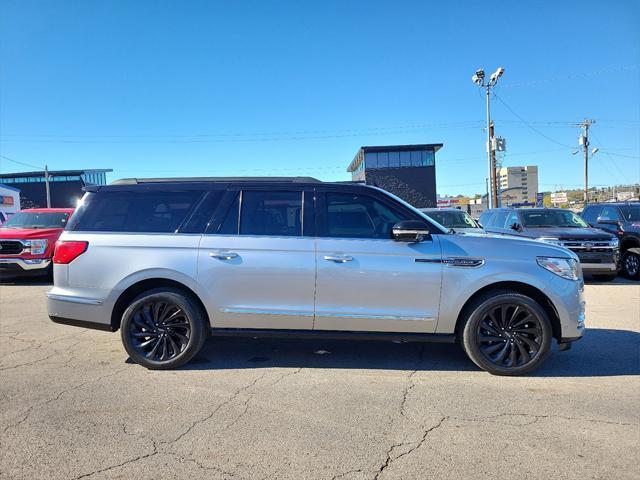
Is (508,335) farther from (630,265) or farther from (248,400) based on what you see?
(630,265)

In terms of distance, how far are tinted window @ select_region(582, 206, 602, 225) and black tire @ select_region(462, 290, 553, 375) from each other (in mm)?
10098

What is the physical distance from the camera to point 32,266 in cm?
1043

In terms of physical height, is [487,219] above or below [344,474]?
above

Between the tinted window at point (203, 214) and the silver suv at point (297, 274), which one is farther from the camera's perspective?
the tinted window at point (203, 214)

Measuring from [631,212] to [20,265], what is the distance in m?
15.4

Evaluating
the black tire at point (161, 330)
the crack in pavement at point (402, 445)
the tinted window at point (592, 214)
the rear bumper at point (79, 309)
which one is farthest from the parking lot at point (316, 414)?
the tinted window at point (592, 214)

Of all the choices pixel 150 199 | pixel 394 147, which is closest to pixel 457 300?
pixel 150 199

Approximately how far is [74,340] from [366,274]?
3925 mm

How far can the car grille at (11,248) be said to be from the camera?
34.0 feet

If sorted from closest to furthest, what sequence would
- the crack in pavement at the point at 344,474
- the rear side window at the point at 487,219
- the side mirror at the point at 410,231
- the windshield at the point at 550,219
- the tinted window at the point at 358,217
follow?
the crack in pavement at the point at 344,474, the side mirror at the point at 410,231, the tinted window at the point at 358,217, the windshield at the point at 550,219, the rear side window at the point at 487,219

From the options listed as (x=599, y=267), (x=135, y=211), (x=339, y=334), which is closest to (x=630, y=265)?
(x=599, y=267)

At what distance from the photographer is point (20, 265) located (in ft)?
34.0

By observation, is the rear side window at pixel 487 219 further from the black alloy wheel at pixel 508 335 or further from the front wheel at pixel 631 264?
the black alloy wheel at pixel 508 335

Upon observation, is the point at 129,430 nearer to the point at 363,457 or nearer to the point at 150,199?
the point at 363,457
